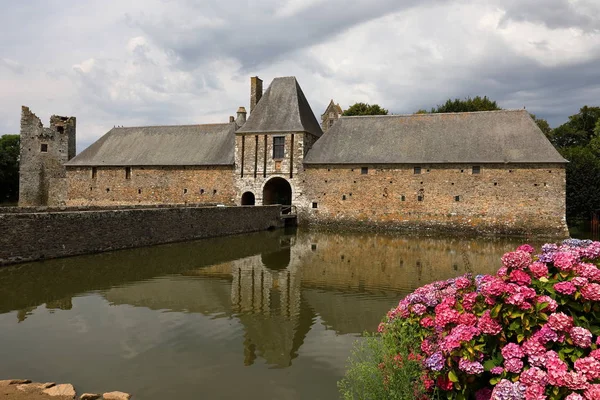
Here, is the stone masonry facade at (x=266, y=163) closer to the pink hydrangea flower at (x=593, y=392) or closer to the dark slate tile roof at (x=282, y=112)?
the dark slate tile roof at (x=282, y=112)

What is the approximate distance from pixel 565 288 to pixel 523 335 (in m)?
0.41

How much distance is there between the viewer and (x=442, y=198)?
72.3 ft

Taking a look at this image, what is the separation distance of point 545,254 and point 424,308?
0.99 m

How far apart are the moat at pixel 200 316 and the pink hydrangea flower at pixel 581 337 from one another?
2.57 metres

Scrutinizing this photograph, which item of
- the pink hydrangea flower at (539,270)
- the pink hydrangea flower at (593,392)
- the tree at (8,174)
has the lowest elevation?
the pink hydrangea flower at (593,392)

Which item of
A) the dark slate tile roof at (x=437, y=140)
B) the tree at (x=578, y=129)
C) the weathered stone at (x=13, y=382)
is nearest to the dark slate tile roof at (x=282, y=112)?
the dark slate tile roof at (x=437, y=140)

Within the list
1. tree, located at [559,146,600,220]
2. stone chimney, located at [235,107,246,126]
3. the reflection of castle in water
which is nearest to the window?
stone chimney, located at [235,107,246,126]

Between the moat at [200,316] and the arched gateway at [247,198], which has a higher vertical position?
the arched gateway at [247,198]

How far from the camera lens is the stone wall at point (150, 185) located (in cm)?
2627

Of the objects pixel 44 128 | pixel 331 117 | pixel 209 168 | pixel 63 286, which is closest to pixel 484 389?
pixel 63 286

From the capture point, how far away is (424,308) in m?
3.58

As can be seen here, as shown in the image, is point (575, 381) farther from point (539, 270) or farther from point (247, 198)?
point (247, 198)

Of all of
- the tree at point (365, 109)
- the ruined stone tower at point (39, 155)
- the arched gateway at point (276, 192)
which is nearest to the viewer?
the arched gateway at point (276, 192)

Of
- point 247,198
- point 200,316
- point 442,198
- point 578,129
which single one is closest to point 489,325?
point 200,316
